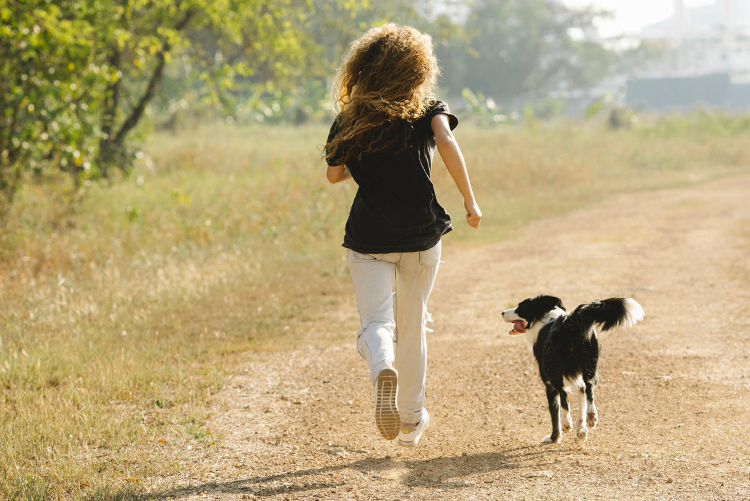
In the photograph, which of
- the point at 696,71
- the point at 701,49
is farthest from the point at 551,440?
the point at 696,71

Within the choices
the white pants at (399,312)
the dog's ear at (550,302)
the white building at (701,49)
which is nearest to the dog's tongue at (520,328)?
the dog's ear at (550,302)

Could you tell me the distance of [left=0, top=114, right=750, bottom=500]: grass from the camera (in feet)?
15.8

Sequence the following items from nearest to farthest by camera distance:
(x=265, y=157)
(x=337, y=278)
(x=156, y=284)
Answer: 1. (x=156, y=284)
2. (x=337, y=278)
3. (x=265, y=157)

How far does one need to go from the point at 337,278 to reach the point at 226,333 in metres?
2.61

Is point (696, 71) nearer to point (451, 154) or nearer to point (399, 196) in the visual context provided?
point (451, 154)

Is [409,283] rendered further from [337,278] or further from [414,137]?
Answer: [337,278]

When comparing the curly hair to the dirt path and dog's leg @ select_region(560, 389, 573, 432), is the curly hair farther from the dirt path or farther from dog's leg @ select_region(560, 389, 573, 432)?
dog's leg @ select_region(560, 389, 573, 432)

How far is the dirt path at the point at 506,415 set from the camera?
4.06m

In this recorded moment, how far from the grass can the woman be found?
141 cm

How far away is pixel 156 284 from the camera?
30.3ft

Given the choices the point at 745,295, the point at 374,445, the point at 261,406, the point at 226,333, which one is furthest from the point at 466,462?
the point at 745,295

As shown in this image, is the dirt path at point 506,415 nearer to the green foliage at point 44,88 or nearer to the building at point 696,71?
the green foliage at point 44,88

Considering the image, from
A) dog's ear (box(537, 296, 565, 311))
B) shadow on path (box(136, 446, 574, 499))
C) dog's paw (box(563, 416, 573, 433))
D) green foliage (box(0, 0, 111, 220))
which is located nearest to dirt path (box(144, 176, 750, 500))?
shadow on path (box(136, 446, 574, 499))

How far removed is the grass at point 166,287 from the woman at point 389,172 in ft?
4.63
